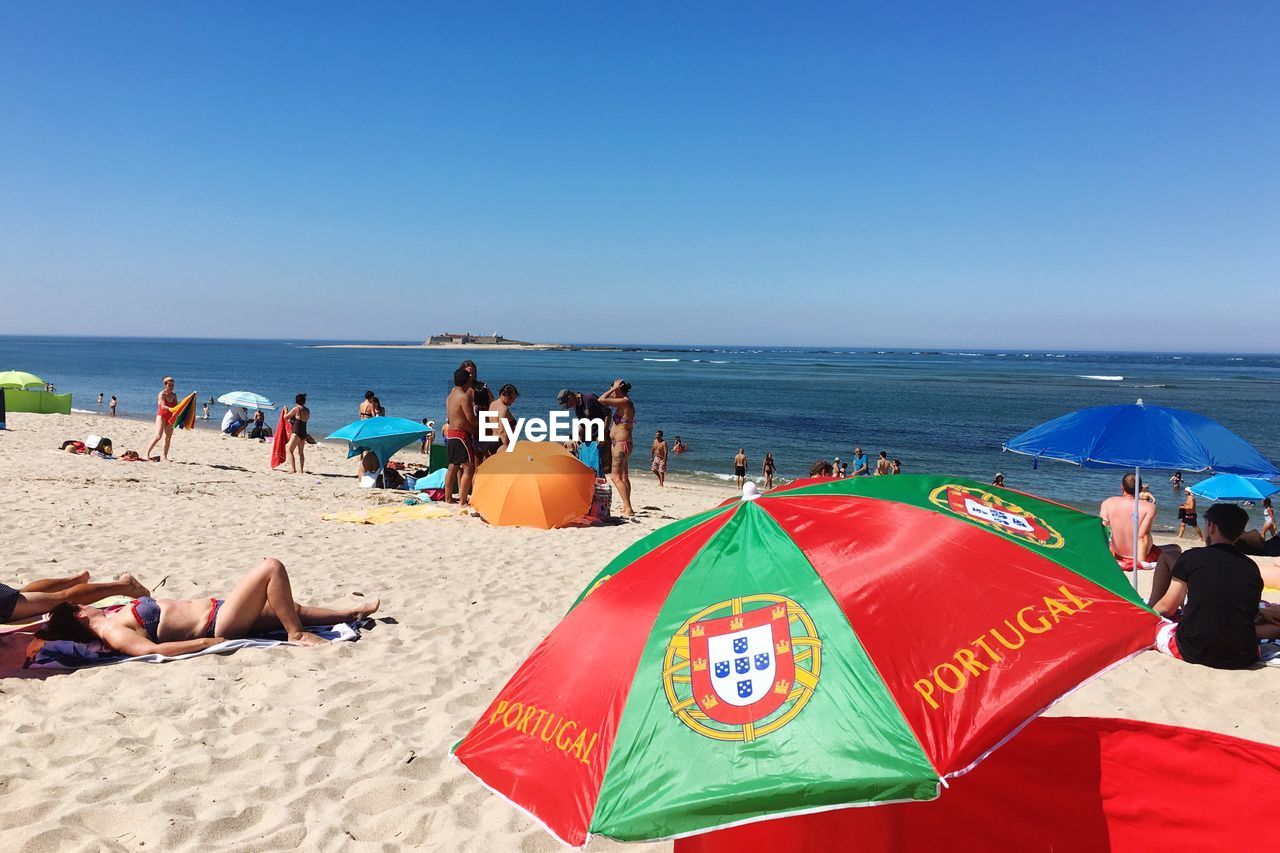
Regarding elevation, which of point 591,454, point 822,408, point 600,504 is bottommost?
point 822,408

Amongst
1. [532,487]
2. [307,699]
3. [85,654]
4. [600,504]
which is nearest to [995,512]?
[307,699]

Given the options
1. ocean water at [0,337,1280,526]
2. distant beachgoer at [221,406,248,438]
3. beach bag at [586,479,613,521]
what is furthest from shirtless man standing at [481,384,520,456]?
distant beachgoer at [221,406,248,438]

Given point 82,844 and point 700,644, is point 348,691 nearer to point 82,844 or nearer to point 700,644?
point 82,844

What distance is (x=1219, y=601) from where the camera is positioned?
5.21m

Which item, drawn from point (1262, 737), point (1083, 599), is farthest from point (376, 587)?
point (1262, 737)

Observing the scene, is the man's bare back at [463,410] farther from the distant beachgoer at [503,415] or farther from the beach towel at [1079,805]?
the beach towel at [1079,805]

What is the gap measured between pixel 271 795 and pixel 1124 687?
5.15 meters

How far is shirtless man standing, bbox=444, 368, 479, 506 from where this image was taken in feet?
35.4

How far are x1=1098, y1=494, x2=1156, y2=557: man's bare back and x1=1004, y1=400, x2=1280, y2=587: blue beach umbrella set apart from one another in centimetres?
159

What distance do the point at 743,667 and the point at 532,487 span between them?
26.2ft

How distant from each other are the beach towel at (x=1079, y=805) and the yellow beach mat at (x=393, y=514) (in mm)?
7899

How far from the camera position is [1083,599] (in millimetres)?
2117

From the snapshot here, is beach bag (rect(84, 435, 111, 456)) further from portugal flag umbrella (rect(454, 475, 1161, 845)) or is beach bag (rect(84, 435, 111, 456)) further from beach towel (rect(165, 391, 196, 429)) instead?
portugal flag umbrella (rect(454, 475, 1161, 845))

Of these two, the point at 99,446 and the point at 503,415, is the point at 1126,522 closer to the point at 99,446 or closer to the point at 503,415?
the point at 503,415
